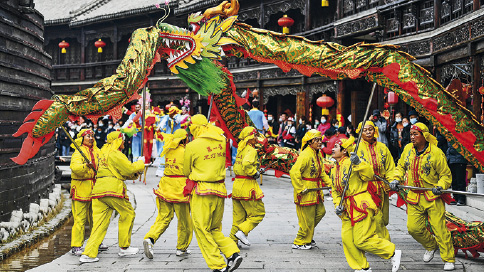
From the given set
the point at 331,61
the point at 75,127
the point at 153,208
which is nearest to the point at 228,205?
the point at 153,208

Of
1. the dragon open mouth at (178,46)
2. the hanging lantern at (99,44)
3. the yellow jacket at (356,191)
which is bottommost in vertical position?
the yellow jacket at (356,191)

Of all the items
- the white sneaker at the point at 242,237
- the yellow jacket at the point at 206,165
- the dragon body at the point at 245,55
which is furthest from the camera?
the white sneaker at the point at 242,237

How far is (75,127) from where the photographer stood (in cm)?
2448

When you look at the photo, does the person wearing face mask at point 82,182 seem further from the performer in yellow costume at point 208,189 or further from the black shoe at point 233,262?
the black shoe at point 233,262

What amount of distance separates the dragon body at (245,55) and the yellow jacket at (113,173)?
71 centimetres

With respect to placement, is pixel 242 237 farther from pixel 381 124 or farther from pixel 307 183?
pixel 381 124

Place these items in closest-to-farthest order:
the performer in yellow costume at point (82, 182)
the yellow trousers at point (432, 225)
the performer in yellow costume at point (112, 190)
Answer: the yellow trousers at point (432, 225) → the performer in yellow costume at point (112, 190) → the performer in yellow costume at point (82, 182)

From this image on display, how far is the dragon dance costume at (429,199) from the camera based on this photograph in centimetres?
677

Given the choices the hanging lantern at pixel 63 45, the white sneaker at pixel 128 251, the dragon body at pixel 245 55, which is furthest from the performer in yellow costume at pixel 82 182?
the hanging lantern at pixel 63 45

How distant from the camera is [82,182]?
25.1 ft

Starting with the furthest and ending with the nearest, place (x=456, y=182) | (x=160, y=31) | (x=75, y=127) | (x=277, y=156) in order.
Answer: (x=75, y=127) → (x=456, y=182) → (x=277, y=156) → (x=160, y=31)

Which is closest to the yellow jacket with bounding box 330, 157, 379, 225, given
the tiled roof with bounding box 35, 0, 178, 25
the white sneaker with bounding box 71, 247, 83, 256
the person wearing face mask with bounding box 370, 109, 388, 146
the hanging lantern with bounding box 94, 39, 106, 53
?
the white sneaker with bounding box 71, 247, 83, 256

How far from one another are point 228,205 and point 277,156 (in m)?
3.82

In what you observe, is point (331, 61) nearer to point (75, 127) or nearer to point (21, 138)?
point (21, 138)
